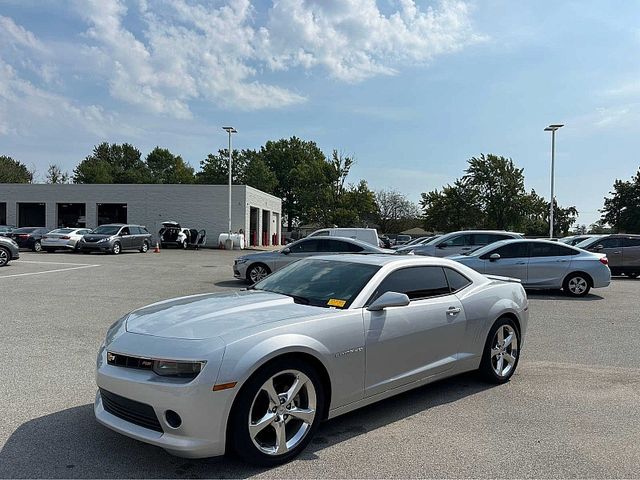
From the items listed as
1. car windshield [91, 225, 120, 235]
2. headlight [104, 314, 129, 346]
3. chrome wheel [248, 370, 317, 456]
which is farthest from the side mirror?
car windshield [91, 225, 120, 235]

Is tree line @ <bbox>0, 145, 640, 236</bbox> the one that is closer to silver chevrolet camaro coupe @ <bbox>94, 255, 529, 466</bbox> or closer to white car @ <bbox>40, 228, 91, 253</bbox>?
white car @ <bbox>40, 228, 91, 253</bbox>

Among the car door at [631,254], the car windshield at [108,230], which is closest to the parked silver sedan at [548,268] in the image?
the car door at [631,254]

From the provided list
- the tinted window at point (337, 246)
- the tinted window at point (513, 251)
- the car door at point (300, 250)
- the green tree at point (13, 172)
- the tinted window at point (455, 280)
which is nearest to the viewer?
the tinted window at point (455, 280)

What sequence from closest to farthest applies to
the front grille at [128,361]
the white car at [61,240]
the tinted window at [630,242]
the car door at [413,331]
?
the front grille at [128,361] → the car door at [413,331] → the tinted window at [630,242] → the white car at [61,240]

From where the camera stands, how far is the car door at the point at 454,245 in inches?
674

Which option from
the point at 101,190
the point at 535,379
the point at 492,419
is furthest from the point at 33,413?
the point at 101,190

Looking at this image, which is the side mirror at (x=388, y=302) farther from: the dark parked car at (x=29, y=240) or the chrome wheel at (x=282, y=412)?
the dark parked car at (x=29, y=240)

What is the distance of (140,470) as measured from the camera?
11.2 feet

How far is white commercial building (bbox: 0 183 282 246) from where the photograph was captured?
40.1 metres

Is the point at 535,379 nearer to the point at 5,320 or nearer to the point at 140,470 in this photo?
the point at 140,470

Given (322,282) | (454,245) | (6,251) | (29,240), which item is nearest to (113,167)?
(29,240)

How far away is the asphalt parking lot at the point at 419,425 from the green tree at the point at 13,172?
79439mm

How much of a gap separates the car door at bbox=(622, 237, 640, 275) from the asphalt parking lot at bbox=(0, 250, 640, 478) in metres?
12.3

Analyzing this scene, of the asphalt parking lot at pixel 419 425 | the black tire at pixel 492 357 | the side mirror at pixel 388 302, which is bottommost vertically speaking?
the asphalt parking lot at pixel 419 425
